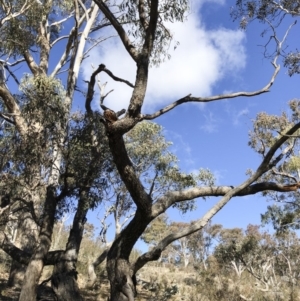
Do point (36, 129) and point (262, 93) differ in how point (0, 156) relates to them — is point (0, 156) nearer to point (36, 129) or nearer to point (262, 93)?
point (36, 129)

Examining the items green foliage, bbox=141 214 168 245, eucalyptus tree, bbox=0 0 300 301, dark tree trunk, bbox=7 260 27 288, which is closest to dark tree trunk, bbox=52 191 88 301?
eucalyptus tree, bbox=0 0 300 301

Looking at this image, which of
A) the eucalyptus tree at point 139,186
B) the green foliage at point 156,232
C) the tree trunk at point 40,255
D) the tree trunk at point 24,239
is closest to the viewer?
the eucalyptus tree at point 139,186

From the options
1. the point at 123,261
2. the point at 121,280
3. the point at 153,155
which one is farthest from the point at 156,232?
the point at 121,280

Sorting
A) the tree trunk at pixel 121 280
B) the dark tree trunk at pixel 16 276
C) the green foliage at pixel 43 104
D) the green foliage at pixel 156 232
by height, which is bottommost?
the tree trunk at pixel 121 280

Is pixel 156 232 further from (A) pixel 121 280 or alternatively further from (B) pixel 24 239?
(A) pixel 121 280

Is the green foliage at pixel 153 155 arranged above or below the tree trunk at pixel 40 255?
above

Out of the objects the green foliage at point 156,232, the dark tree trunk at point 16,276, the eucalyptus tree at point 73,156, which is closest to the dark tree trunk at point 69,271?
the eucalyptus tree at point 73,156

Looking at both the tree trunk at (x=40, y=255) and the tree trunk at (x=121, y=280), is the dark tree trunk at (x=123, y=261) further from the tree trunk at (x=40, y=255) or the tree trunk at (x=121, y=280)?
the tree trunk at (x=40, y=255)

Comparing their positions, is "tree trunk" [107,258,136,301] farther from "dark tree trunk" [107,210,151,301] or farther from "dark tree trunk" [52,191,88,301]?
"dark tree trunk" [52,191,88,301]

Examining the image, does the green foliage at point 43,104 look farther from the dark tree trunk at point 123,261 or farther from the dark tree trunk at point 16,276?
the dark tree trunk at point 16,276

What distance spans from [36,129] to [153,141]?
6651 millimetres

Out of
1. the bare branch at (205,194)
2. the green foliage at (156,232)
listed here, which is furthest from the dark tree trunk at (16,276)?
the green foliage at (156,232)

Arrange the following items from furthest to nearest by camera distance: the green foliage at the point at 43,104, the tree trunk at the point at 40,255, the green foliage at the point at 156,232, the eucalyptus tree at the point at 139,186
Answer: the green foliage at the point at 156,232 < the green foliage at the point at 43,104 < the tree trunk at the point at 40,255 < the eucalyptus tree at the point at 139,186

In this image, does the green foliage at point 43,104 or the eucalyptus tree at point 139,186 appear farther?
the green foliage at point 43,104
